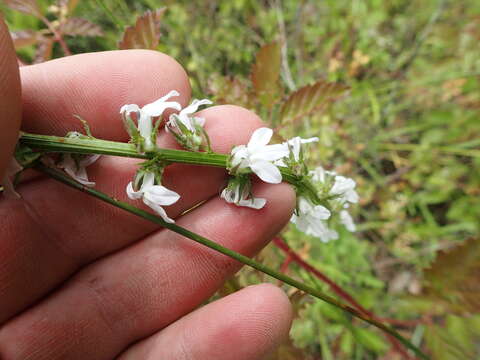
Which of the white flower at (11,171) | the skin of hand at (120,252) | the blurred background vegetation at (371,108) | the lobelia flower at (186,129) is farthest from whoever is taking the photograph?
the blurred background vegetation at (371,108)

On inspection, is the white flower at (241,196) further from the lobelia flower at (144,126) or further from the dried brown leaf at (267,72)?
the dried brown leaf at (267,72)

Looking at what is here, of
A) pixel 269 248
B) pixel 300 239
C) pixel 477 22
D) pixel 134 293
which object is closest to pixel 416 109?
pixel 477 22

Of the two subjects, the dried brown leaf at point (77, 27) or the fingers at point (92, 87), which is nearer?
the fingers at point (92, 87)

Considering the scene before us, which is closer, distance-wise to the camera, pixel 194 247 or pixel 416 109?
pixel 194 247

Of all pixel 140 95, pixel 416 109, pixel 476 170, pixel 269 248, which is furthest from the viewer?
pixel 416 109

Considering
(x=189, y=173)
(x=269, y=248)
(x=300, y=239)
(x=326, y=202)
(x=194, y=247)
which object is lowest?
(x=300, y=239)

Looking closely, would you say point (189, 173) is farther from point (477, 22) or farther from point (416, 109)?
point (477, 22)

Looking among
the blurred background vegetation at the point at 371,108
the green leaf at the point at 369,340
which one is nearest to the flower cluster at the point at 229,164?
the blurred background vegetation at the point at 371,108
